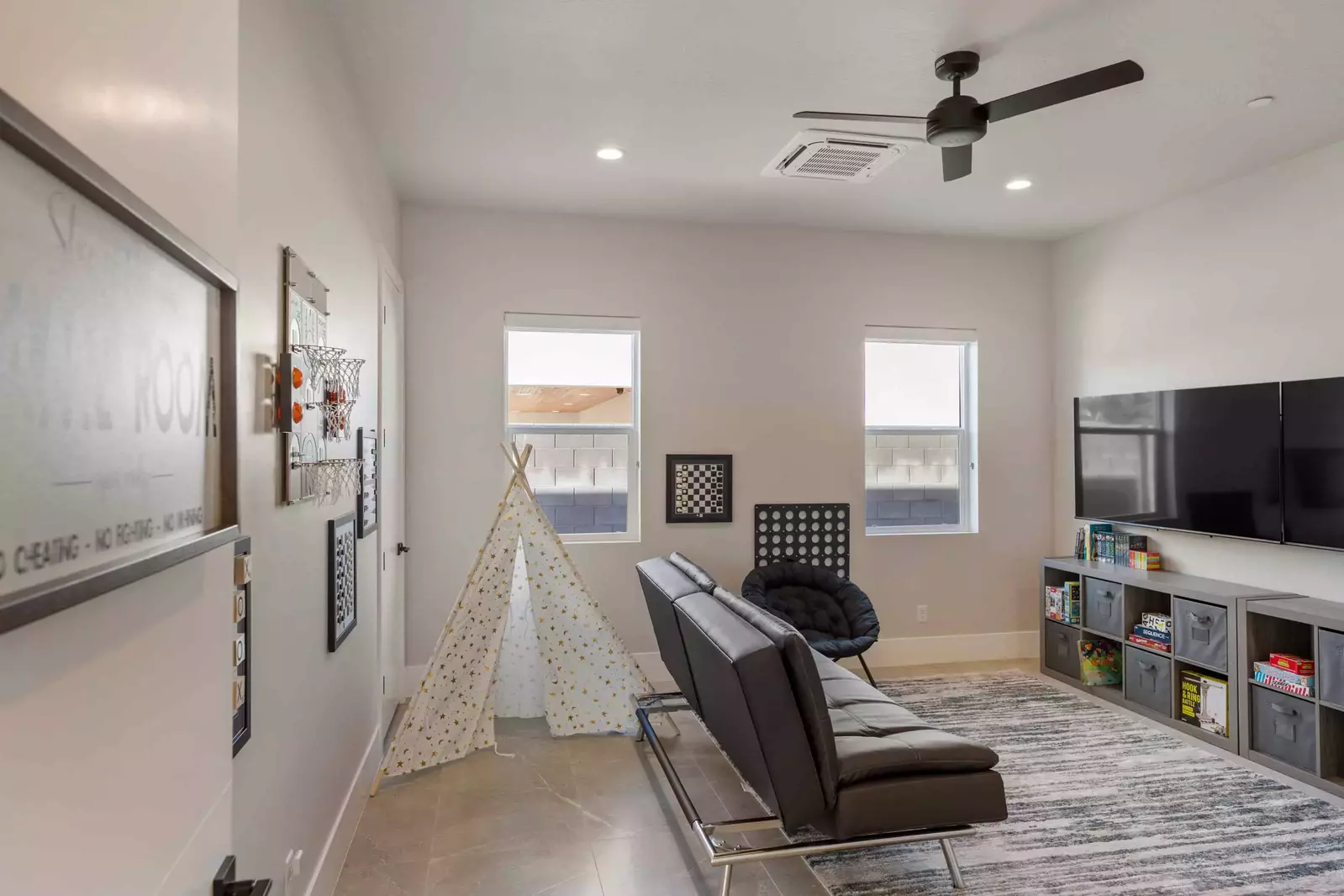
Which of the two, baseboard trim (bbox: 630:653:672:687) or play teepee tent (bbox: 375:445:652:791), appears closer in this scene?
play teepee tent (bbox: 375:445:652:791)

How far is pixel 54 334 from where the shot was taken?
1.57ft

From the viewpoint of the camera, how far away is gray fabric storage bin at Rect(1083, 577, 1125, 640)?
4504mm

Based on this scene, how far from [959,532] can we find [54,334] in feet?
18.3

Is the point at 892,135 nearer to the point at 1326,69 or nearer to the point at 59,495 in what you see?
the point at 1326,69

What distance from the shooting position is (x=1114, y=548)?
492 centimetres

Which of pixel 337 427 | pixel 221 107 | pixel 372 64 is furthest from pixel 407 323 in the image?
pixel 221 107

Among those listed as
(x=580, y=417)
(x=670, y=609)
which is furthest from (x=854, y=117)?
(x=580, y=417)

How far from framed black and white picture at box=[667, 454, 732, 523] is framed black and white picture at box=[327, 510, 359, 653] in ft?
7.75

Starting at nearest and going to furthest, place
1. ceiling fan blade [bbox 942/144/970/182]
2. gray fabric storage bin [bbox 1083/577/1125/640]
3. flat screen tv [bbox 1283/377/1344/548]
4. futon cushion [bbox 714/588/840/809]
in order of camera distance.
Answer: futon cushion [bbox 714/588/840/809]
ceiling fan blade [bbox 942/144/970/182]
flat screen tv [bbox 1283/377/1344/548]
gray fabric storage bin [bbox 1083/577/1125/640]

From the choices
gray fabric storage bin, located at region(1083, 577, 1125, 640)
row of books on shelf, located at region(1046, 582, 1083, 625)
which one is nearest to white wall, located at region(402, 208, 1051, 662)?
row of books on shelf, located at region(1046, 582, 1083, 625)

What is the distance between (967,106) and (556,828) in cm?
311

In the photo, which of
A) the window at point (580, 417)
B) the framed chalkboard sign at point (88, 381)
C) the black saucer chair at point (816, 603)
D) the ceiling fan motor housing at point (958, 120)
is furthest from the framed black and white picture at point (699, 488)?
the framed chalkboard sign at point (88, 381)

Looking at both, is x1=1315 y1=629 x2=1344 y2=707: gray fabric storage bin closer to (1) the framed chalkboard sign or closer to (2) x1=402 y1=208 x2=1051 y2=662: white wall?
(2) x1=402 y1=208 x2=1051 y2=662: white wall

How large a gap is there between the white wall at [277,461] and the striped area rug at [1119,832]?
5.77 feet
